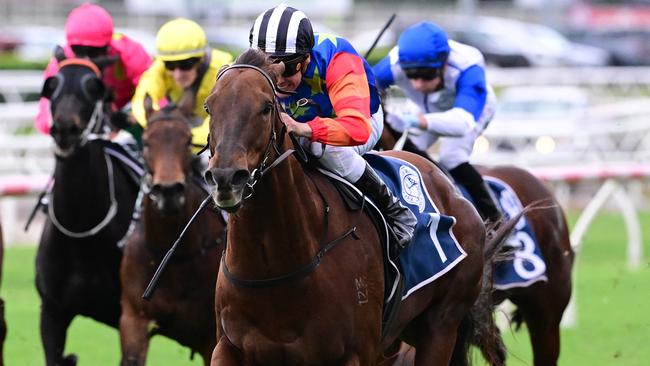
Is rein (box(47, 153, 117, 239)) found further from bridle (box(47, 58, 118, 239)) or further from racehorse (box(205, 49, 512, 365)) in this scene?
racehorse (box(205, 49, 512, 365))

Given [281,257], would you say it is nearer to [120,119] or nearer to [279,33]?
[279,33]

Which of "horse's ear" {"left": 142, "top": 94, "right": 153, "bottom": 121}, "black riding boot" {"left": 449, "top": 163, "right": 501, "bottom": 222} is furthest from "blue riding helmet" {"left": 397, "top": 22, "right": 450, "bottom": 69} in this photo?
"horse's ear" {"left": 142, "top": 94, "right": 153, "bottom": 121}

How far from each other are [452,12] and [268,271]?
40970 mm

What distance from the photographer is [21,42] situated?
3136 centimetres

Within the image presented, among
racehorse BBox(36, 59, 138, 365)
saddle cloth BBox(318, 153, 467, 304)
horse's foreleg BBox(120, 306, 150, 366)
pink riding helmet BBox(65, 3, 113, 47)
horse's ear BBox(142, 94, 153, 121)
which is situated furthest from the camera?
pink riding helmet BBox(65, 3, 113, 47)

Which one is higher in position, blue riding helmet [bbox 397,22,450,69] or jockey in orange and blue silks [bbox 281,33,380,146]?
jockey in orange and blue silks [bbox 281,33,380,146]

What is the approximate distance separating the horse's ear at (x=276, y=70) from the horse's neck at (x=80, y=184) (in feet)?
8.85

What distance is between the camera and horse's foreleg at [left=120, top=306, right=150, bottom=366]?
6398mm

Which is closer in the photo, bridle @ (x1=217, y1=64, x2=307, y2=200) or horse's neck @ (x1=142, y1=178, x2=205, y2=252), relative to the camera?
bridle @ (x1=217, y1=64, x2=307, y2=200)

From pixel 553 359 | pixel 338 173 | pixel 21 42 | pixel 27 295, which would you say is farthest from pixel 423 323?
pixel 21 42

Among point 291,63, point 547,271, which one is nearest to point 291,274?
point 291,63

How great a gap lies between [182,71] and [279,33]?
2.47 meters

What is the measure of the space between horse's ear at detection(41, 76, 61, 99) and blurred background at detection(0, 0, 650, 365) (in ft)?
5.92

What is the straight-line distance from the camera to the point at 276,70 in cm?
458
